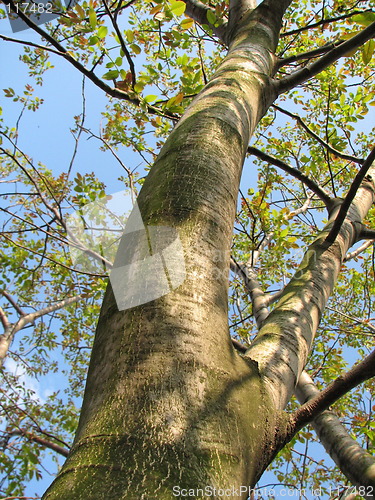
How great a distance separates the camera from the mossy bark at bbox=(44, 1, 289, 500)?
55cm

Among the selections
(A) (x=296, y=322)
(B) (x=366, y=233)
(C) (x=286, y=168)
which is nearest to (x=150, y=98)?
(C) (x=286, y=168)

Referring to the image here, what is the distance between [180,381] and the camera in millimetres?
663

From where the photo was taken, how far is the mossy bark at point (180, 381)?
1.81ft

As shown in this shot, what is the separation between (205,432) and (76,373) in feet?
26.4

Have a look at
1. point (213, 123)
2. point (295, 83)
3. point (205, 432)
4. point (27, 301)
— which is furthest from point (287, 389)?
point (27, 301)

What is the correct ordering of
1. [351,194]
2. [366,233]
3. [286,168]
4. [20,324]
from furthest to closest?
[20,324]
[286,168]
[366,233]
[351,194]

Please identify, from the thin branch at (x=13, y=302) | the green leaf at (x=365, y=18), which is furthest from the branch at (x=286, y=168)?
the thin branch at (x=13, y=302)

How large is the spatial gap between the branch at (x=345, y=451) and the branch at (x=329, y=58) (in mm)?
1761

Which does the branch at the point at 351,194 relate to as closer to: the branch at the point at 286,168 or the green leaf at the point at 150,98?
the branch at the point at 286,168

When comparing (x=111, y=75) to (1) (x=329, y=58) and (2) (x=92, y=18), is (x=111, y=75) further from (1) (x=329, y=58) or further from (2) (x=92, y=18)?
(1) (x=329, y=58)

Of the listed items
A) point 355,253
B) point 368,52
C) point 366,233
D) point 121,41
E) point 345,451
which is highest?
point 121,41

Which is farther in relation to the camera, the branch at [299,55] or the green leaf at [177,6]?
the branch at [299,55]

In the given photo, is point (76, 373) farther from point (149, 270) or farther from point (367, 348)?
point (149, 270)

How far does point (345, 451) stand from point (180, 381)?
156 centimetres
